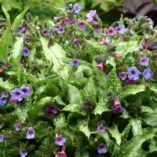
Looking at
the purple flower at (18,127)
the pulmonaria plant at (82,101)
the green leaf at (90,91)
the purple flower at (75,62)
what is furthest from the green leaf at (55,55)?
the purple flower at (18,127)

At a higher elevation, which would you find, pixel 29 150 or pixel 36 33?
pixel 36 33

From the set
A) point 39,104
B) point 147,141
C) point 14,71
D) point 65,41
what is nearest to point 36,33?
point 65,41

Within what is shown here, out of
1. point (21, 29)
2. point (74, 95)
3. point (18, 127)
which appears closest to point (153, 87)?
point (74, 95)

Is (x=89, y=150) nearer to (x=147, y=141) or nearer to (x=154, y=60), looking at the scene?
(x=147, y=141)

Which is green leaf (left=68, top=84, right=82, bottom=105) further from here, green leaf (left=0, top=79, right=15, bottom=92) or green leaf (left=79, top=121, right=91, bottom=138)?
green leaf (left=0, top=79, right=15, bottom=92)

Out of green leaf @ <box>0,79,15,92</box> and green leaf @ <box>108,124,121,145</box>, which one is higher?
green leaf @ <box>0,79,15,92</box>

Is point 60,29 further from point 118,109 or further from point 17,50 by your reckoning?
point 118,109

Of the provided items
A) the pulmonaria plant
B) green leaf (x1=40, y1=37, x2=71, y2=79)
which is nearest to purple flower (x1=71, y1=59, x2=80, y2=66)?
the pulmonaria plant
